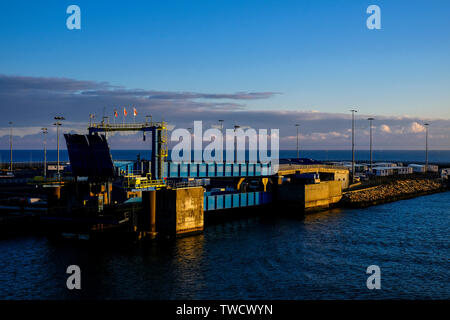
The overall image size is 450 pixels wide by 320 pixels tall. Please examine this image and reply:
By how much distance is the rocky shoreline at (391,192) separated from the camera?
83.0m

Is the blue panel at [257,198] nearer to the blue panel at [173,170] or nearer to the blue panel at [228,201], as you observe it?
the blue panel at [228,201]

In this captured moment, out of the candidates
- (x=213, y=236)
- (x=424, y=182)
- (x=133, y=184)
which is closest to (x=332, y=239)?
(x=213, y=236)

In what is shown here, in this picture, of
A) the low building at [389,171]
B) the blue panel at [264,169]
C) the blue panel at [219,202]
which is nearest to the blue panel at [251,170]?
the blue panel at [264,169]

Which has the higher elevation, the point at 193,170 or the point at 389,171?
the point at 193,170

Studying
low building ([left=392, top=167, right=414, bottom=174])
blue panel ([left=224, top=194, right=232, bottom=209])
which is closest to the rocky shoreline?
low building ([left=392, top=167, right=414, bottom=174])

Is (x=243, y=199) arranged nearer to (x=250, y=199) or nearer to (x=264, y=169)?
(x=250, y=199)

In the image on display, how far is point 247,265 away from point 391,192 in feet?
225

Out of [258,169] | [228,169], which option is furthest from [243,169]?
[228,169]

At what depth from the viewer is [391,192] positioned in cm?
9706

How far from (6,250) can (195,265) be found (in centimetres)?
2036

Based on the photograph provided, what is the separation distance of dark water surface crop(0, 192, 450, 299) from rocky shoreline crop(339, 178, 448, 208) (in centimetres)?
2532

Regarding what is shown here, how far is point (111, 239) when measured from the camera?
49.3 meters

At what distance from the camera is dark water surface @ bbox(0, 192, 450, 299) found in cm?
3192

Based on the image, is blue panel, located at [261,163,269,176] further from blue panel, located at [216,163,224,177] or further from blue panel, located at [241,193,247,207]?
blue panel, located at [216,163,224,177]
